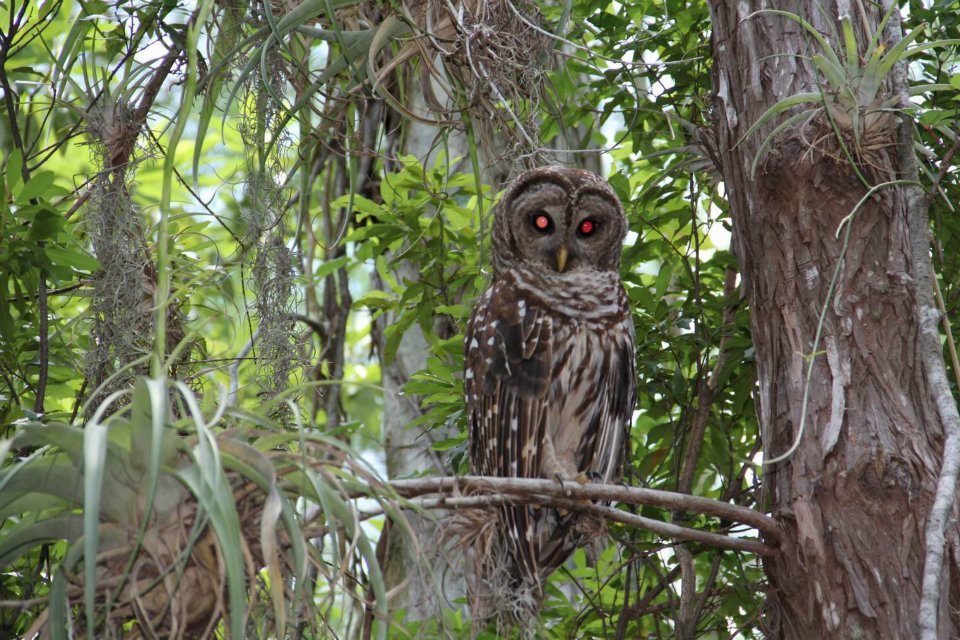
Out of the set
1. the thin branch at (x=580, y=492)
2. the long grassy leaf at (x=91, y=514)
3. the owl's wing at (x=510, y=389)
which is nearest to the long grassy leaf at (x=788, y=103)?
the thin branch at (x=580, y=492)

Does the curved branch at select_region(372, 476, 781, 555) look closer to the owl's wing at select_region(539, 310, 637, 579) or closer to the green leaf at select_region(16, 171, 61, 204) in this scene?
the owl's wing at select_region(539, 310, 637, 579)

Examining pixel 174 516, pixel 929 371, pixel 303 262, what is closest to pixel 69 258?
pixel 303 262

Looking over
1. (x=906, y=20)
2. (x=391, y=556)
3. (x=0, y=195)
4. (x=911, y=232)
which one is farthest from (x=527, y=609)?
(x=391, y=556)

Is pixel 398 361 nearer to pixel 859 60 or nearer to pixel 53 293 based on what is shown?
pixel 53 293

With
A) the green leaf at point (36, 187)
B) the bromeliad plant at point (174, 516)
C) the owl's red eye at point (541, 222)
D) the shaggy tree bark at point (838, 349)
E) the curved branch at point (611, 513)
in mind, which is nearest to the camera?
the bromeliad plant at point (174, 516)

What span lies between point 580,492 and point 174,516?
81 cm

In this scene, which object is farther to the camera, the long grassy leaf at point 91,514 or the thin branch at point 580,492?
the thin branch at point 580,492

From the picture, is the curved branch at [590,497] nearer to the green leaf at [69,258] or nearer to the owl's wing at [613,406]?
the owl's wing at [613,406]

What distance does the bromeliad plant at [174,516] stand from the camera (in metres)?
1.55

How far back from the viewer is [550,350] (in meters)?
3.08

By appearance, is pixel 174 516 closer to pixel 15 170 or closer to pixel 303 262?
pixel 15 170

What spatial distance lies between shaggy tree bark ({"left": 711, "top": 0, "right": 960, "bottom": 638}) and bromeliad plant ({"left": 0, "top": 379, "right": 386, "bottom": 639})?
0.96m

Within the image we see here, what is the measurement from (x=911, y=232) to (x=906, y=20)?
3.46 feet

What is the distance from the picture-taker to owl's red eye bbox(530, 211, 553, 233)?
3145 mm
